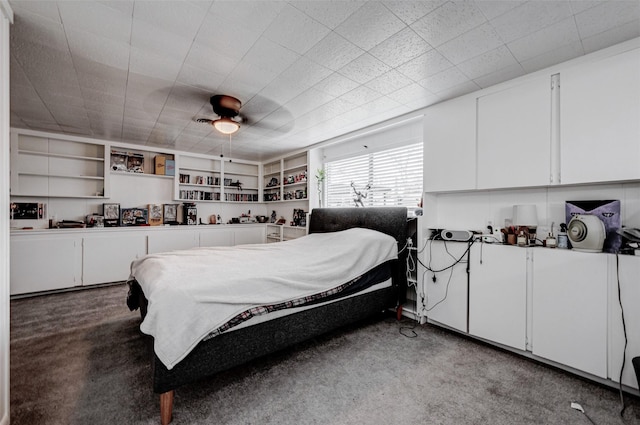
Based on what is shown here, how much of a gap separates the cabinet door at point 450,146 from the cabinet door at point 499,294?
27.3 inches

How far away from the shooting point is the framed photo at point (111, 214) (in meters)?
4.47

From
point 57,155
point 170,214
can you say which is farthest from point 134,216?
point 57,155

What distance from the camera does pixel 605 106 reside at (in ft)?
6.20

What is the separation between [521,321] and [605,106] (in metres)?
1.73

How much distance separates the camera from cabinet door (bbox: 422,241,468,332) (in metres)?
2.58

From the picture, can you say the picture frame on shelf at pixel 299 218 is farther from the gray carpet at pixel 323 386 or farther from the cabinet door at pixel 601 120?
the cabinet door at pixel 601 120

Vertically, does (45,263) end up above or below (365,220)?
below

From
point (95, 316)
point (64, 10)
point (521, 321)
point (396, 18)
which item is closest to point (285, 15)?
point (396, 18)

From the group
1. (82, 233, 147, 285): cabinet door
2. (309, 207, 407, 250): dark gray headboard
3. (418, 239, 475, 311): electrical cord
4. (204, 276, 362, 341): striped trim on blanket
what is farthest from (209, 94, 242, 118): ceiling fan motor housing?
(82, 233, 147, 285): cabinet door

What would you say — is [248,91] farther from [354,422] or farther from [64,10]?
[354,422]

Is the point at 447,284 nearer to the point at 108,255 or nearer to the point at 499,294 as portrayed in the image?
the point at 499,294

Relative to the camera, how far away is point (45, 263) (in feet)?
Answer: 12.4

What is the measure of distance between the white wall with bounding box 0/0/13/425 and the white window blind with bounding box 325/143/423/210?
10.6 feet

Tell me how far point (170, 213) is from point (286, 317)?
4218 millimetres
